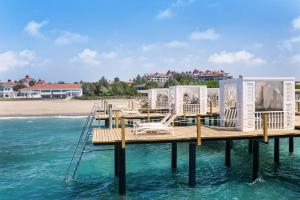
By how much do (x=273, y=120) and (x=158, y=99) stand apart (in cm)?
1955

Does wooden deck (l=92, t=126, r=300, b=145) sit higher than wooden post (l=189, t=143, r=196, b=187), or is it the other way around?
wooden deck (l=92, t=126, r=300, b=145)

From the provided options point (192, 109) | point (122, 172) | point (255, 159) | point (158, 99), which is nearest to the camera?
point (122, 172)

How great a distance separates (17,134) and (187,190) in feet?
77.6

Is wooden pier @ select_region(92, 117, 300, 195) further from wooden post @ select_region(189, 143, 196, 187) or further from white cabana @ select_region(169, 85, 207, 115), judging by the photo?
white cabana @ select_region(169, 85, 207, 115)

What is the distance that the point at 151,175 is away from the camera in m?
17.0

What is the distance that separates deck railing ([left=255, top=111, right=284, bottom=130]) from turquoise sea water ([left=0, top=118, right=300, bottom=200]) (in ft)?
7.80

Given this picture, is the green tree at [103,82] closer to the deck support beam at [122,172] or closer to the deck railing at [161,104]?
the deck railing at [161,104]

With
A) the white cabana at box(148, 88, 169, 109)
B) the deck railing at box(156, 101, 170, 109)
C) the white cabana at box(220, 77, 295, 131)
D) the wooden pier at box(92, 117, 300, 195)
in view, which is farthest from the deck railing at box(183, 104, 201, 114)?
the wooden pier at box(92, 117, 300, 195)

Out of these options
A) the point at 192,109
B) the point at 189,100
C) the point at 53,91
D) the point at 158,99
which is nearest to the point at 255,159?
the point at 192,109

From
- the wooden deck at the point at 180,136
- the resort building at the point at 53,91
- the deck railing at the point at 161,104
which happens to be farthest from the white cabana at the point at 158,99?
the resort building at the point at 53,91

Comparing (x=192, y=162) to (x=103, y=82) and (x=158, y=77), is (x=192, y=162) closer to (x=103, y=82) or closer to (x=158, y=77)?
(x=103, y=82)

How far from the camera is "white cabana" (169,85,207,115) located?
27.0 meters

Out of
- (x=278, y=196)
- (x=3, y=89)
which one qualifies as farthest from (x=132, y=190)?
(x=3, y=89)

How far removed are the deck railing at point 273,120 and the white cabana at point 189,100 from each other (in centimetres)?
1100
